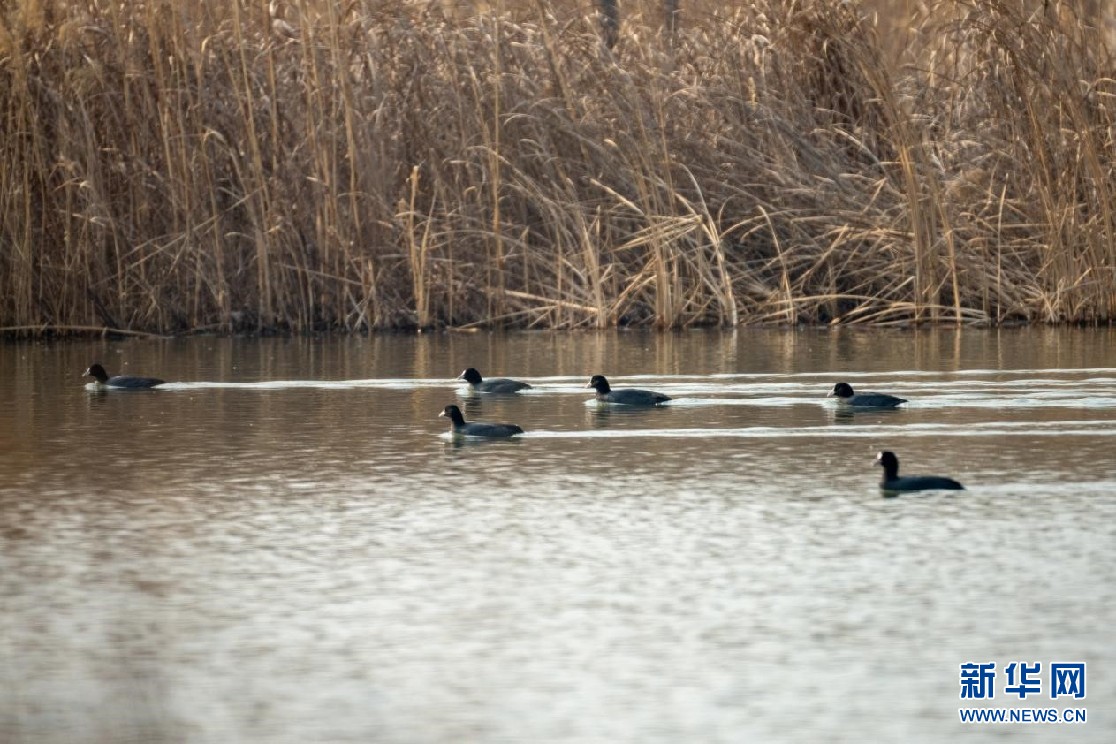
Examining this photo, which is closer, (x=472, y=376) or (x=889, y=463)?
(x=889, y=463)

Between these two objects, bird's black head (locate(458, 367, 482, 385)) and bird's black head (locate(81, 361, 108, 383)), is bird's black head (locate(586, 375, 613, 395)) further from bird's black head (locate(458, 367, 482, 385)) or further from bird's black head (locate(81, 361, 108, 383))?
bird's black head (locate(81, 361, 108, 383))

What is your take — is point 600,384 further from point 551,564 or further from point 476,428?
point 551,564

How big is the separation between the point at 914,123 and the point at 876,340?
2.09 meters

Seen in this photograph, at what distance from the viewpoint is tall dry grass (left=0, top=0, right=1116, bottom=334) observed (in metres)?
14.7

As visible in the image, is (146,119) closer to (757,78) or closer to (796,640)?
(757,78)

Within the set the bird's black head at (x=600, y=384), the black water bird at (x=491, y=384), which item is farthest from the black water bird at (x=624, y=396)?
the black water bird at (x=491, y=384)

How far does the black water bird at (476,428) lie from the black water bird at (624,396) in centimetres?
110

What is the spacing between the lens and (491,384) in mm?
10984

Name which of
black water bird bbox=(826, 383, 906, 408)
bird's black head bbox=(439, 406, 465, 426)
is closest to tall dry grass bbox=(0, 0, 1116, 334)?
black water bird bbox=(826, 383, 906, 408)

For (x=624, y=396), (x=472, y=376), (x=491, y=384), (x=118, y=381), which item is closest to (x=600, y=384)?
(x=624, y=396)

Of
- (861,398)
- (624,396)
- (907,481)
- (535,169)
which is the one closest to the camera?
(907,481)

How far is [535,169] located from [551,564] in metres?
9.81

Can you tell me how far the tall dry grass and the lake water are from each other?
369 centimetres

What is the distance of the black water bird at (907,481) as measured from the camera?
7.30 meters
